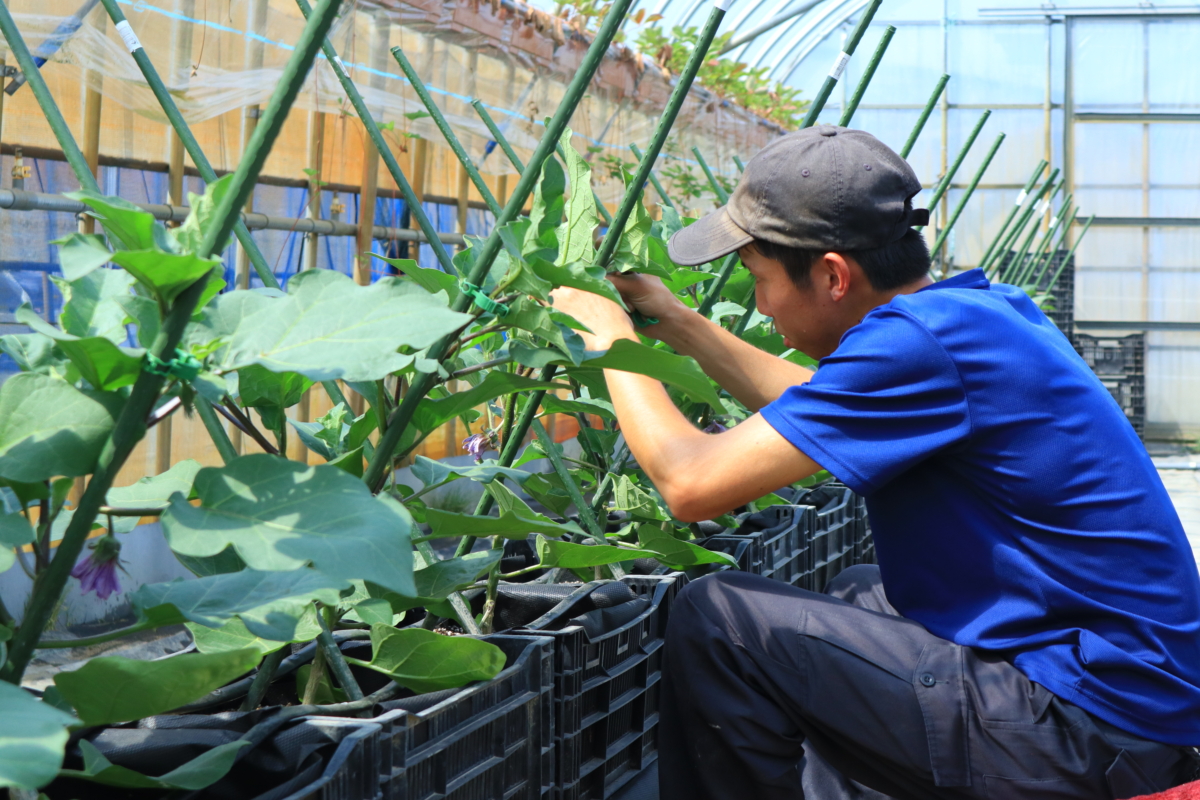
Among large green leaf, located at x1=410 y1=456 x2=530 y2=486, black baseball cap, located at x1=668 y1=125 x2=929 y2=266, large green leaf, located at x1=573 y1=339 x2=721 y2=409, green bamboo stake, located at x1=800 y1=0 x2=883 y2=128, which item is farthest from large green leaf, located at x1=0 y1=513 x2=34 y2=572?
green bamboo stake, located at x1=800 y1=0 x2=883 y2=128

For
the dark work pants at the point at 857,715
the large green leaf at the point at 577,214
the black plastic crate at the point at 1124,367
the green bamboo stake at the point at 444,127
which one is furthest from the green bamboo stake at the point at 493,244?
the black plastic crate at the point at 1124,367

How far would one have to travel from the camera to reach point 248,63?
3.18m

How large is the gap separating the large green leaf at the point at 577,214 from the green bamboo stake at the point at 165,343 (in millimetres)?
482

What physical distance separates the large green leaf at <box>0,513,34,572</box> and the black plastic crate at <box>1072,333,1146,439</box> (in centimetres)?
838

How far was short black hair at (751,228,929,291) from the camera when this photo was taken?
1284 mm

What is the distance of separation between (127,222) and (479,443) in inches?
35.3

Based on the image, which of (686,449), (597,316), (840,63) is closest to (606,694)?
(686,449)

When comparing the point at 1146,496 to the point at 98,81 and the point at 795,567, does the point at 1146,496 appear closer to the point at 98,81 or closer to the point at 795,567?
the point at 795,567

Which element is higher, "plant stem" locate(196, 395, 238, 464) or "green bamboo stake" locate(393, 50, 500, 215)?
"green bamboo stake" locate(393, 50, 500, 215)

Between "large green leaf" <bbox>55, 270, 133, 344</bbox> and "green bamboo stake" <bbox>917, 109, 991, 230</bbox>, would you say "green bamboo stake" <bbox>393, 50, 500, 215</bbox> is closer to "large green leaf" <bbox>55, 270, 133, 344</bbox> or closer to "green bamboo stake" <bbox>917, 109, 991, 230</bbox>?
"large green leaf" <bbox>55, 270, 133, 344</bbox>

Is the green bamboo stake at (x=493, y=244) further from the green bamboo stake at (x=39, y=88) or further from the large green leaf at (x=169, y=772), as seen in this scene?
the green bamboo stake at (x=39, y=88)

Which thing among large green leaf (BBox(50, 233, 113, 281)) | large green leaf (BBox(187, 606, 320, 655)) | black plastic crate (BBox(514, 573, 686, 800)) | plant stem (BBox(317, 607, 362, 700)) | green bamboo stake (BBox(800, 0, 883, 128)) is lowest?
→ black plastic crate (BBox(514, 573, 686, 800))

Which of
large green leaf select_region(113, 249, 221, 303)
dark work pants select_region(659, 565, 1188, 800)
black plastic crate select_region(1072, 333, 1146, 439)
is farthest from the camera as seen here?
black plastic crate select_region(1072, 333, 1146, 439)

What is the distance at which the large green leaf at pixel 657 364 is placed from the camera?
38.7 inches
